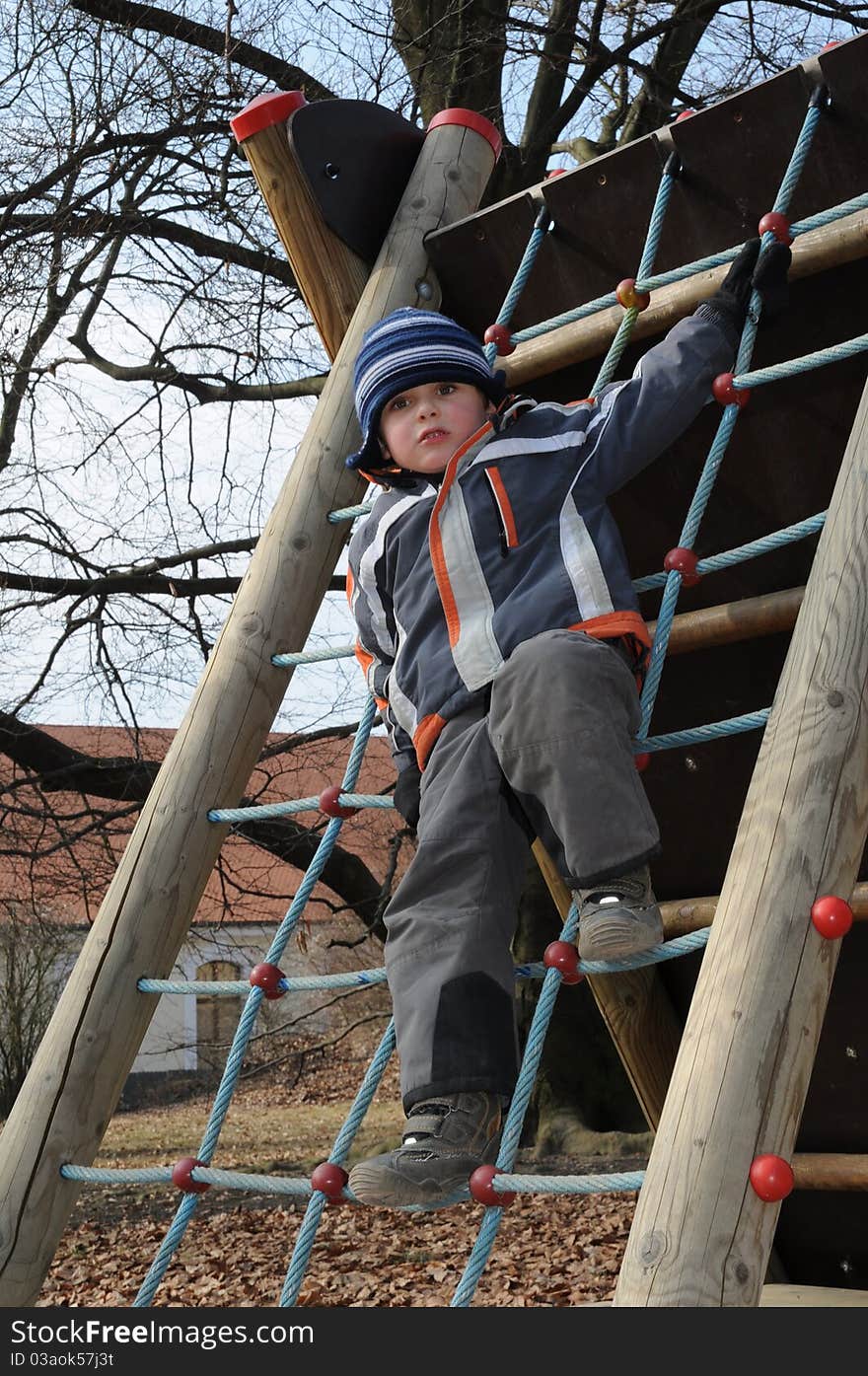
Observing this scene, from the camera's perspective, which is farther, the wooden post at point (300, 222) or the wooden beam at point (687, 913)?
the wooden post at point (300, 222)

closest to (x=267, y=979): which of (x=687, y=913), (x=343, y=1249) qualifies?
(x=687, y=913)

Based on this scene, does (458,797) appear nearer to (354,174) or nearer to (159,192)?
(354,174)

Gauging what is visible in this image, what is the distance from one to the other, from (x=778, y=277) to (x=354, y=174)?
96 cm

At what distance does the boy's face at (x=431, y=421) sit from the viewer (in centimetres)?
214

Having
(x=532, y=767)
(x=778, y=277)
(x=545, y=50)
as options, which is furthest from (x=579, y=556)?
(x=545, y=50)

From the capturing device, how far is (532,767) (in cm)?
174

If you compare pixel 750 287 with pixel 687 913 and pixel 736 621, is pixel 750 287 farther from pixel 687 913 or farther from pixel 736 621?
pixel 687 913

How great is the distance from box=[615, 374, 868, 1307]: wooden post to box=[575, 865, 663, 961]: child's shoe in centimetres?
16

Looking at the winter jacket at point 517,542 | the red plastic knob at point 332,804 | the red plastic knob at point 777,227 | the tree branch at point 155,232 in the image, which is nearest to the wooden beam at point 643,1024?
the red plastic knob at point 332,804

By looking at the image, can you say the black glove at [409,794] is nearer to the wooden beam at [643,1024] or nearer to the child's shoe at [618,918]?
the child's shoe at [618,918]

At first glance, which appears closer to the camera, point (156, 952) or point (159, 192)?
point (156, 952)

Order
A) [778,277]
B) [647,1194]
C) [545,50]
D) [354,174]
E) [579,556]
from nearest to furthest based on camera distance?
[647,1194] → [579,556] → [778,277] → [354,174] → [545,50]

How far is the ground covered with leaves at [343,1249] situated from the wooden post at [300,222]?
305cm

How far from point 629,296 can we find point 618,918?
3.65 ft
